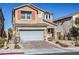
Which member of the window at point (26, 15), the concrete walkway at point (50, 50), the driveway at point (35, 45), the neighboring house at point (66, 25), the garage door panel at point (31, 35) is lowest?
the concrete walkway at point (50, 50)

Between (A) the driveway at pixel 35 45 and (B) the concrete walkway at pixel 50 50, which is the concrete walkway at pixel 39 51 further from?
(A) the driveway at pixel 35 45

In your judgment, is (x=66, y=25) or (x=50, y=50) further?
(x=66, y=25)

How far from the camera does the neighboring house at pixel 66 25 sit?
360 inches

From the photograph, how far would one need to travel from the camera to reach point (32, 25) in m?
9.15

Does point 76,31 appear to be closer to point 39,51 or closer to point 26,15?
point 39,51

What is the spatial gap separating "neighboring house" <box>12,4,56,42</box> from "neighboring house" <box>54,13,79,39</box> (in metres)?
0.13

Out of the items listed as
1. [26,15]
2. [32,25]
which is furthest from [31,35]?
[26,15]

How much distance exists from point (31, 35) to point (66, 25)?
0.78 meters

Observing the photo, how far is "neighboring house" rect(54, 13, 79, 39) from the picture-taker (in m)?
9.15

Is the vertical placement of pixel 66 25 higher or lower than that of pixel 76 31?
higher

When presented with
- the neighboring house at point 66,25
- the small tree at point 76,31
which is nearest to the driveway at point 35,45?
the neighboring house at point 66,25

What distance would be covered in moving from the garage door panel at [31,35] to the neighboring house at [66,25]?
383 millimetres
